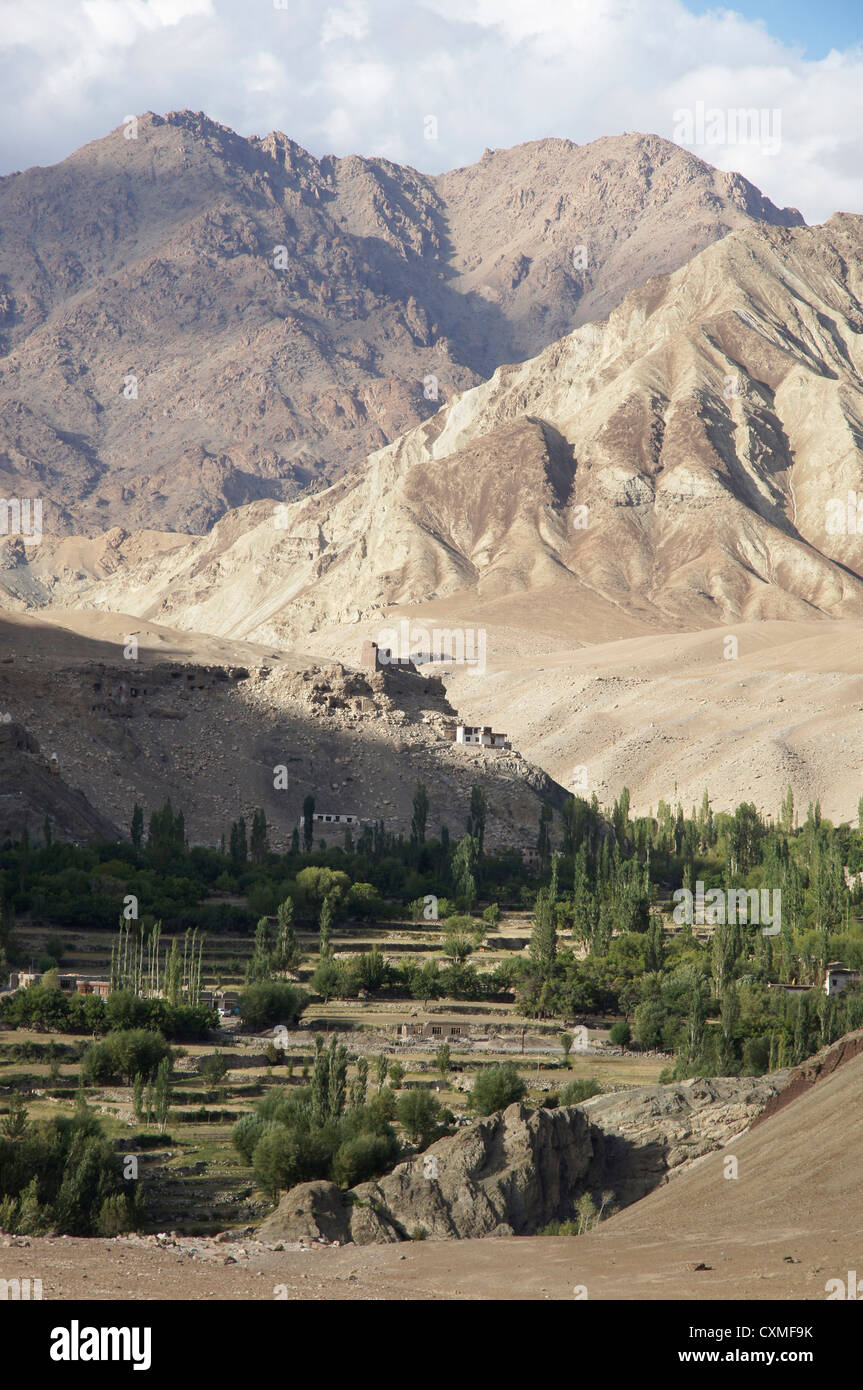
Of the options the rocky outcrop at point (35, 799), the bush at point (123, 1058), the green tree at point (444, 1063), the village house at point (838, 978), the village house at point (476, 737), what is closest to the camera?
the bush at point (123, 1058)

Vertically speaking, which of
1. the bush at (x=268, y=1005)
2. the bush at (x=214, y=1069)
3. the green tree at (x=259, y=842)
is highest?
the green tree at (x=259, y=842)

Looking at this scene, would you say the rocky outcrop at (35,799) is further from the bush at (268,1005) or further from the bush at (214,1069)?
the bush at (214,1069)

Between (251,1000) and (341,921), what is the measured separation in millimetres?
18866

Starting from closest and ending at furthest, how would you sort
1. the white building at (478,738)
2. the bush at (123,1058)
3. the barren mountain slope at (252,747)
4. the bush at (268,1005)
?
1. the bush at (123,1058)
2. the bush at (268,1005)
3. the barren mountain slope at (252,747)
4. the white building at (478,738)

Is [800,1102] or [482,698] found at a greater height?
[482,698]

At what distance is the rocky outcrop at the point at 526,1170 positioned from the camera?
30641 millimetres

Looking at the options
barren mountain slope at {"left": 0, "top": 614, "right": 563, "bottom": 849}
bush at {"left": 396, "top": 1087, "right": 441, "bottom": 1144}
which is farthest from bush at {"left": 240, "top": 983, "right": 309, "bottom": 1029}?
barren mountain slope at {"left": 0, "top": 614, "right": 563, "bottom": 849}

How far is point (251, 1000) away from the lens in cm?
5141

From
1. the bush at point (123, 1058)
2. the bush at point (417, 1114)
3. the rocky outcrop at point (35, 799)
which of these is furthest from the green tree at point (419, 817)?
the bush at point (417, 1114)

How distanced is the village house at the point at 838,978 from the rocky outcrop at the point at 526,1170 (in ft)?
58.1

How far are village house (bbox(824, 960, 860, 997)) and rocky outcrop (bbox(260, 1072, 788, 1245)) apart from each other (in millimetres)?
17701

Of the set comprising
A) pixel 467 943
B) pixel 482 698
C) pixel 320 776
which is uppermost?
pixel 482 698
